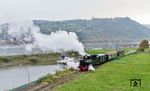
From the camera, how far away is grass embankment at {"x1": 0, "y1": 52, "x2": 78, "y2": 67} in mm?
93062

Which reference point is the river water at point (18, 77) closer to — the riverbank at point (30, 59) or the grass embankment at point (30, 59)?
the riverbank at point (30, 59)

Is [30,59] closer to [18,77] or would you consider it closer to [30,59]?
[30,59]

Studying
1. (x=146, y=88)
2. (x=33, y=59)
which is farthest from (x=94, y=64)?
(x=33, y=59)

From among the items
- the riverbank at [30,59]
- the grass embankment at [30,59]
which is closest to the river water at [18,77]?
the riverbank at [30,59]

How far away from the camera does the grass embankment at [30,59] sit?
93062mm

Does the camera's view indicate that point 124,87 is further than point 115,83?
No

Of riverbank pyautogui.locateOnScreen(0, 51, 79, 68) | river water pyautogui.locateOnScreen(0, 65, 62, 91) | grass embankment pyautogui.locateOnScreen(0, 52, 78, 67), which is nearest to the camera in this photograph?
river water pyautogui.locateOnScreen(0, 65, 62, 91)

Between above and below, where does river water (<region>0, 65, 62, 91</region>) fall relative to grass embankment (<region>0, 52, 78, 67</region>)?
below

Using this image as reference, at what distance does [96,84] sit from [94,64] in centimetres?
1880

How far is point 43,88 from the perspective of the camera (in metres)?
29.6

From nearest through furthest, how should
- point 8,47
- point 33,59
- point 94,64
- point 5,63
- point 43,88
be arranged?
point 43,88 → point 94,64 → point 5,63 → point 33,59 → point 8,47

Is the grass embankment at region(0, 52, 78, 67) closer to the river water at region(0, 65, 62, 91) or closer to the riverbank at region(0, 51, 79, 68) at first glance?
the riverbank at region(0, 51, 79, 68)

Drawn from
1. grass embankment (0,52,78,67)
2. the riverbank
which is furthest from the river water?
grass embankment (0,52,78,67)

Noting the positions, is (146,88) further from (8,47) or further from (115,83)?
(8,47)
